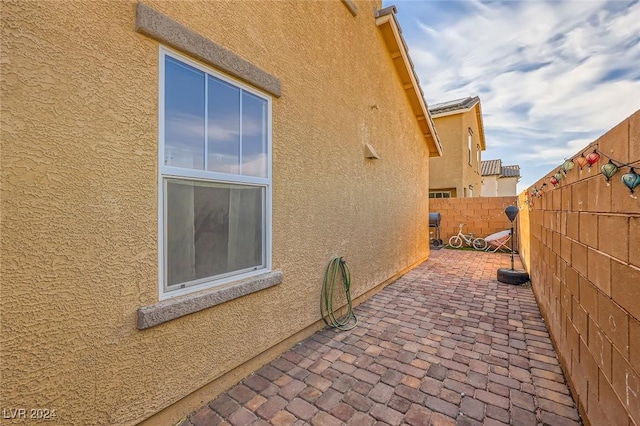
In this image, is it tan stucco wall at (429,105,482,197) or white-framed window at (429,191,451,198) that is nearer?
tan stucco wall at (429,105,482,197)

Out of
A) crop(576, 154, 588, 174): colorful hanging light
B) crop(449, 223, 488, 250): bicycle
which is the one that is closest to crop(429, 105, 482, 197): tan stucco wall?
crop(449, 223, 488, 250): bicycle

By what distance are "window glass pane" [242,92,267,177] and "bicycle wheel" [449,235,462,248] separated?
1123cm

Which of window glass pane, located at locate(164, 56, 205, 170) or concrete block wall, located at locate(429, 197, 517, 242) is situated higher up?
window glass pane, located at locate(164, 56, 205, 170)

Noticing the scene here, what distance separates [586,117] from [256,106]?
8.38 meters

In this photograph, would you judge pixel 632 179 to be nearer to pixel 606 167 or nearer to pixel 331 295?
pixel 606 167

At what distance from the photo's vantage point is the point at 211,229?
2.59 metres

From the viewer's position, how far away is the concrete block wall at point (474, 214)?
11492mm

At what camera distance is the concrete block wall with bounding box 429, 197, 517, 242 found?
11.5m

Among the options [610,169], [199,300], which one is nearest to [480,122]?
[610,169]

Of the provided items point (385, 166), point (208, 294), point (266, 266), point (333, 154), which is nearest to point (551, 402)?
point (266, 266)

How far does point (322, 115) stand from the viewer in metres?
4.03

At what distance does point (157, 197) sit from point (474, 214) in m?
12.7

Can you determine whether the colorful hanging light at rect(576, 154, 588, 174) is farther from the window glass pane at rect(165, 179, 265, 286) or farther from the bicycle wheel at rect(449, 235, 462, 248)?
the bicycle wheel at rect(449, 235, 462, 248)

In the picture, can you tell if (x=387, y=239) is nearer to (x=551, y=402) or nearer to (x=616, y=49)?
(x=551, y=402)
